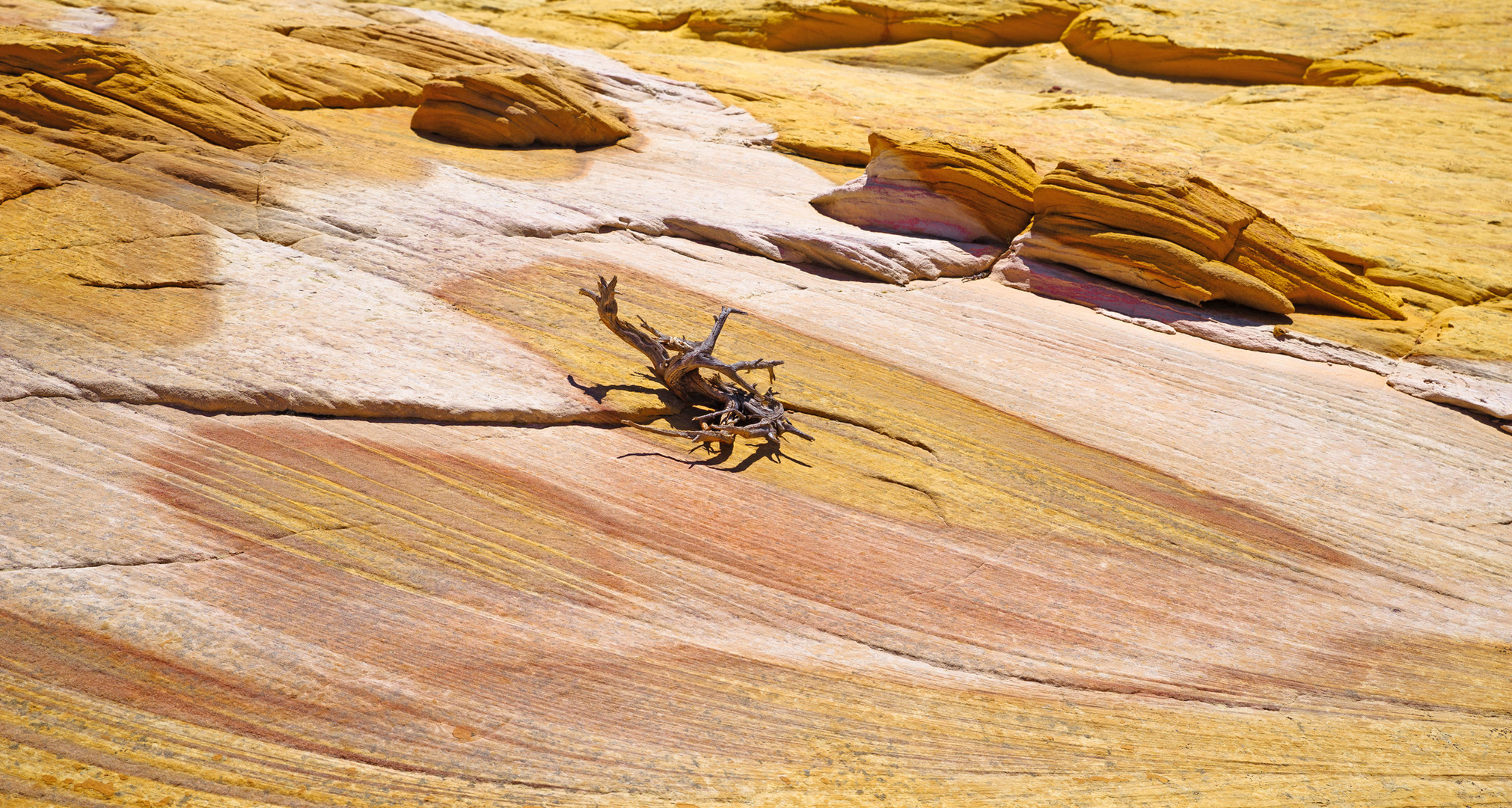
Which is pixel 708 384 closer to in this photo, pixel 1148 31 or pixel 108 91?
A: pixel 108 91

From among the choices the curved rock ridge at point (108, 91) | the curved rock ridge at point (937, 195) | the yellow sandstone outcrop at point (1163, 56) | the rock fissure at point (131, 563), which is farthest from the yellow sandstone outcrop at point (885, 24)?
the rock fissure at point (131, 563)

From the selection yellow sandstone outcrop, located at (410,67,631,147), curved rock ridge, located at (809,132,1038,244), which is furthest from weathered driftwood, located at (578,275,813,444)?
yellow sandstone outcrop, located at (410,67,631,147)

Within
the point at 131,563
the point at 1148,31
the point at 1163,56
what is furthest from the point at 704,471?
the point at 1148,31

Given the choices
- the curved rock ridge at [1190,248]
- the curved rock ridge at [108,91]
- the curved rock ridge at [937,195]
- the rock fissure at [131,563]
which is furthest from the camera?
the curved rock ridge at [937,195]

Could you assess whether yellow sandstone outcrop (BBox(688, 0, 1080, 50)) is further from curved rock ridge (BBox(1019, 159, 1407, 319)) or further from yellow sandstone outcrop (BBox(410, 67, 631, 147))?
curved rock ridge (BBox(1019, 159, 1407, 319))

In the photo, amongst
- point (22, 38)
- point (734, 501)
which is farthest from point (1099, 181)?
point (22, 38)

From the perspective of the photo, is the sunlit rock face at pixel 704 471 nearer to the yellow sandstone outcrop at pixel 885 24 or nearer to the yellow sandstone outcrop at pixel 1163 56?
the yellow sandstone outcrop at pixel 1163 56
